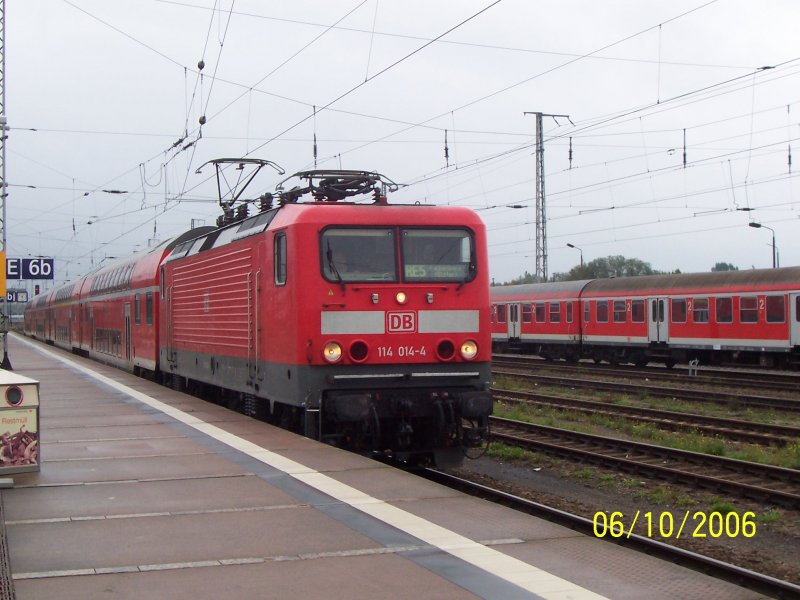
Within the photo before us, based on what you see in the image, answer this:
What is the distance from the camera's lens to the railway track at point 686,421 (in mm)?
13969

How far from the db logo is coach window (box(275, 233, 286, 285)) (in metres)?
→ 1.24

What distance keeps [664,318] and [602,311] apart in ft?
10.6

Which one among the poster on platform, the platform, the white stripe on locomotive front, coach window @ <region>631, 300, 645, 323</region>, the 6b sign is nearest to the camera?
the platform

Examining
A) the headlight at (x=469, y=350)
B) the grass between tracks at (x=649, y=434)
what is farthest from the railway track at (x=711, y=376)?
the headlight at (x=469, y=350)

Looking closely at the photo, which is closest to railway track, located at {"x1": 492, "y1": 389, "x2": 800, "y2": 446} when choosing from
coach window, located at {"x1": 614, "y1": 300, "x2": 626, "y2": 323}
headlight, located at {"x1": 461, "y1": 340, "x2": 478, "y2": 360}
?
headlight, located at {"x1": 461, "y1": 340, "x2": 478, "y2": 360}

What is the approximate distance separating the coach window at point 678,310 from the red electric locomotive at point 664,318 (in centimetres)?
3

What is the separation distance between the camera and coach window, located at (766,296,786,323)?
25.6m

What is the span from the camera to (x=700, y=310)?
93.3 feet

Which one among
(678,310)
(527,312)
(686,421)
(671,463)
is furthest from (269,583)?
(527,312)

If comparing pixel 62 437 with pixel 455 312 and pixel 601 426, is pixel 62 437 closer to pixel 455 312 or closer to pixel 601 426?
pixel 455 312

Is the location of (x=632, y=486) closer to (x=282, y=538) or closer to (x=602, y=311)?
(x=282, y=538)

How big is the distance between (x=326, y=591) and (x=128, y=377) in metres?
17.7

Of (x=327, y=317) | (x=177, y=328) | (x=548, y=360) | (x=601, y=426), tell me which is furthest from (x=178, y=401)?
(x=548, y=360)
